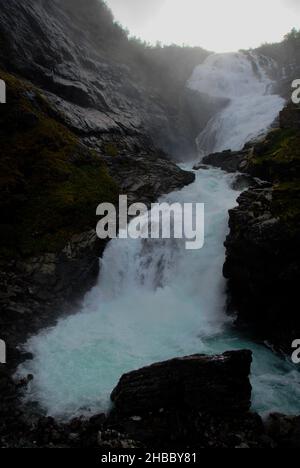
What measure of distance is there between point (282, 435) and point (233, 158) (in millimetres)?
28493

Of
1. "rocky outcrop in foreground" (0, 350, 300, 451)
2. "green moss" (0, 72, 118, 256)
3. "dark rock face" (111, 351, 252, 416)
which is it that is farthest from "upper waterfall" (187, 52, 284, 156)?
"rocky outcrop in foreground" (0, 350, 300, 451)

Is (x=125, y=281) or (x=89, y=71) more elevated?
(x=89, y=71)

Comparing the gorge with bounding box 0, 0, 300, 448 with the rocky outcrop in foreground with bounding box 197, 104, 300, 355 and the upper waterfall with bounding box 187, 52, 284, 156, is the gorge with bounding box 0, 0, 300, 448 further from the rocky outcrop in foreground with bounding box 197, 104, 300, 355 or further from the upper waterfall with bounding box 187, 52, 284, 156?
the upper waterfall with bounding box 187, 52, 284, 156

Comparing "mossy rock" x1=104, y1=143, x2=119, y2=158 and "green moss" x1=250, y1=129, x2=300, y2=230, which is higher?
"mossy rock" x1=104, y1=143, x2=119, y2=158

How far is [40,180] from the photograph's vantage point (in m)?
25.4

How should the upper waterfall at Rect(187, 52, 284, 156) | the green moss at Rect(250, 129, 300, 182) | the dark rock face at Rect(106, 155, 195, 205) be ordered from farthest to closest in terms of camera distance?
the upper waterfall at Rect(187, 52, 284, 156)
the dark rock face at Rect(106, 155, 195, 205)
the green moss at Rect(250, 129, 300, 182)

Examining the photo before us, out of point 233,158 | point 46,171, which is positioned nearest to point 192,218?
point 46,171

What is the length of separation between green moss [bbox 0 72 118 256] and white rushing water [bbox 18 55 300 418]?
10.5 ft

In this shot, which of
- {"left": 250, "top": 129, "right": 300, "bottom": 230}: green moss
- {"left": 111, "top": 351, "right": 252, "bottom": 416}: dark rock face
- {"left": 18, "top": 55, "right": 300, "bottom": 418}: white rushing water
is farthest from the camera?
{"left": 250, "top": 129, "right": 300, "bottom": 230}: green moss

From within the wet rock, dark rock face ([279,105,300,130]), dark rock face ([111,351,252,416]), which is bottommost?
the wet rock

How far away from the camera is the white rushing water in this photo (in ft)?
46.7

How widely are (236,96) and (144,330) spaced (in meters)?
46.6

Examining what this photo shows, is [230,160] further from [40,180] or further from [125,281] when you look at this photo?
[125,281]

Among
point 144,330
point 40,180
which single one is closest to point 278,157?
point 144,330
